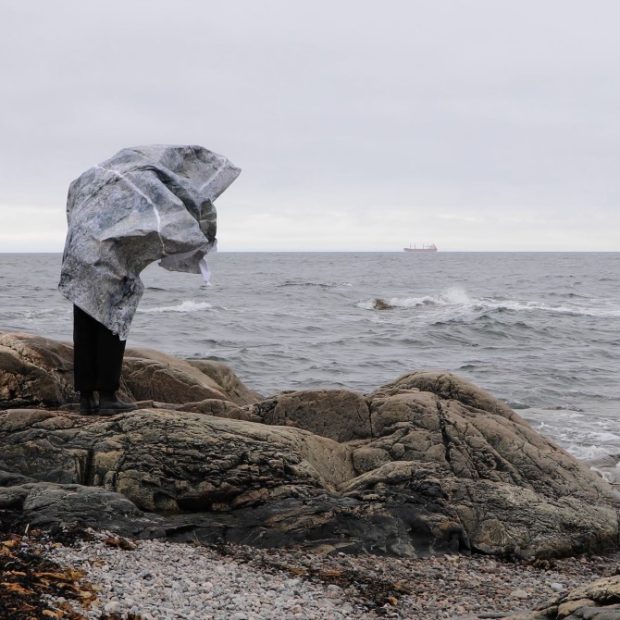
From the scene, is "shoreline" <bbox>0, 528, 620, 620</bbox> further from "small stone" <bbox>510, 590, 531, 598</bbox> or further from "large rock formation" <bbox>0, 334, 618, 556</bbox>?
"large rock formation" <bbox>0, 334, 618, 556</bbox>

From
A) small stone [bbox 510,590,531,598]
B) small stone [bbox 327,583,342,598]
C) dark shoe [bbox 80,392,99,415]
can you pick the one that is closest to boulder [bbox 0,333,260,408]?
dark shoe [bbox 80,392,99,415]

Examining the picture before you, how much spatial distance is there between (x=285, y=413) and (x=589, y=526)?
275 cm

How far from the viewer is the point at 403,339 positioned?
963 inches

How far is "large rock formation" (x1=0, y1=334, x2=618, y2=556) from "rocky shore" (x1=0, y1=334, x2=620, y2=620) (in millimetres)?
14

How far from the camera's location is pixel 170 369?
8570mm

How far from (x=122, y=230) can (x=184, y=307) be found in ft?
92.0

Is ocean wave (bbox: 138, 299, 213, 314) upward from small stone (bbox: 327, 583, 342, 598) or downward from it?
upward

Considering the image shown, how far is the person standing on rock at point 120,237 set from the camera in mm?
6398

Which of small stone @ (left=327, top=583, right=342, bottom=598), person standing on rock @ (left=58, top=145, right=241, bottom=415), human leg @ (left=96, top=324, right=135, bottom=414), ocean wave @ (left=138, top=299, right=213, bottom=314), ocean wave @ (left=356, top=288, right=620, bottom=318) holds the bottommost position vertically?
small stone @ (left=327, top=583, right=342, bottom=598)

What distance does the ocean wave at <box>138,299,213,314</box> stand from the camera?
32156 mm

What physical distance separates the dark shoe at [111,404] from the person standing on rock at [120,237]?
16cm

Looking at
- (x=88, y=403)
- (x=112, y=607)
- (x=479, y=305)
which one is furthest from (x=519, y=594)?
(x=479, y=305)

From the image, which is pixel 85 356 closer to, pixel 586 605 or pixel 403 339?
pixel 586 605

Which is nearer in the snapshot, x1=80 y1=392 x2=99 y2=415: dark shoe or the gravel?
the gravel
